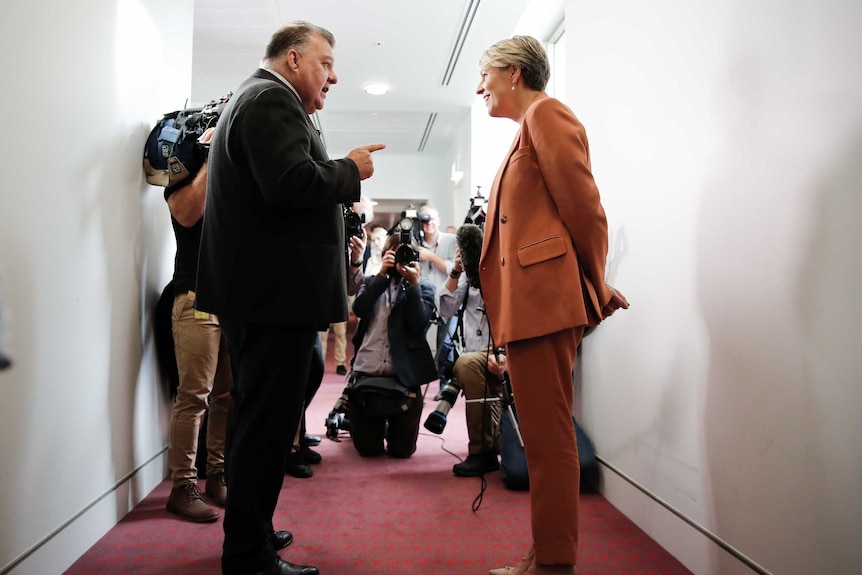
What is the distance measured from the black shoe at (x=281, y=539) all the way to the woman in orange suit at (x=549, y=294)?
0.72 metres

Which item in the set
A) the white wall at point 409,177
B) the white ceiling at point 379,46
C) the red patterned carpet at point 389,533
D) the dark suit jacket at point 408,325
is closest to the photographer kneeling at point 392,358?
Result: the dark suit jacket at point 408,325

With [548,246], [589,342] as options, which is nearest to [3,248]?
[548,246]

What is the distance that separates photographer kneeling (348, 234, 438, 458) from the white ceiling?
189 centimetres

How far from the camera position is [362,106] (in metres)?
6.60

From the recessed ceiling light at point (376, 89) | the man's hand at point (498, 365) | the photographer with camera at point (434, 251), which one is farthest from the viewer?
the recessed ceiling light at point (376, 89)

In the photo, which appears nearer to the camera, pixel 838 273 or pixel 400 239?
pixel 838 273

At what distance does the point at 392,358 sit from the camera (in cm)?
321

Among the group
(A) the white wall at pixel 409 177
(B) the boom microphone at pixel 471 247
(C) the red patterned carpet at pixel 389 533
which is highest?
(A) the white wall at pixel 409 177

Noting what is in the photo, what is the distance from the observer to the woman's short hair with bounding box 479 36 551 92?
5.61 ft

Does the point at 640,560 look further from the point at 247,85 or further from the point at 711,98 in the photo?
the point at 247,85

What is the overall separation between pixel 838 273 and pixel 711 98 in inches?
25.0

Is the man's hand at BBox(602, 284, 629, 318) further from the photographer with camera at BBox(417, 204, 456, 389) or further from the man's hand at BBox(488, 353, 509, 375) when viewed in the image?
the photographer with camera at BBox(417, 204, 456, 389)

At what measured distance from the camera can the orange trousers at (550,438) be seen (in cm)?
148

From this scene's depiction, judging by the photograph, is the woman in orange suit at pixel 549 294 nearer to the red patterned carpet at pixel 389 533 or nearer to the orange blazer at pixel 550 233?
the orange blazer at pixel 550 233
